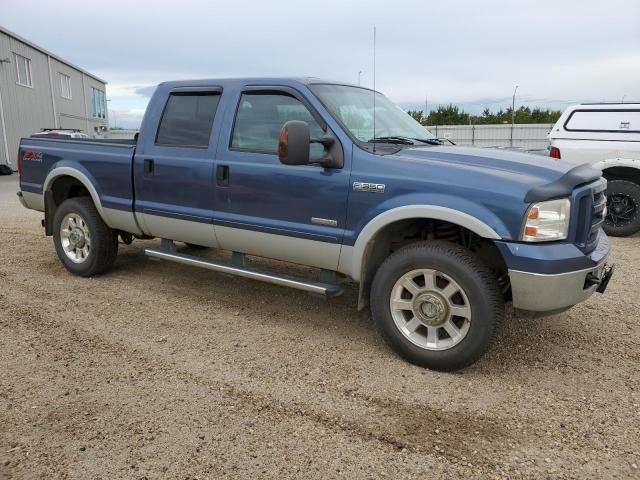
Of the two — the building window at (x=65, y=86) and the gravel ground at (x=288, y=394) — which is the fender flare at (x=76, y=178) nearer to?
the gravel ground at (x=288, y=394)

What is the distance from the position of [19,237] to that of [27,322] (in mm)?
4189

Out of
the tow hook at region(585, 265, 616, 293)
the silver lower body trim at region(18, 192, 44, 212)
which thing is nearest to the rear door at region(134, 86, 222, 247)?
the silver lower body trim at region(18, 192, 44, 212)

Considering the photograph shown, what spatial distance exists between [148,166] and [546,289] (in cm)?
355

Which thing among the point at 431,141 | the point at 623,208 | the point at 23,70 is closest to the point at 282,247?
the point at 431,141

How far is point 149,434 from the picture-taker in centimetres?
288

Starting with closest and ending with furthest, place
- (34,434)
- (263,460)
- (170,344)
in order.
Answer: (263,460), (34,434), (170,344)

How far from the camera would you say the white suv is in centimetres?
838

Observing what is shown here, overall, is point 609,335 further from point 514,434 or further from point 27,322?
point 27,322

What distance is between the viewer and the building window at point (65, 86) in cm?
3162

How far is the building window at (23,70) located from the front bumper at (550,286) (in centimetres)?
2771

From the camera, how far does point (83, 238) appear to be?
572cm

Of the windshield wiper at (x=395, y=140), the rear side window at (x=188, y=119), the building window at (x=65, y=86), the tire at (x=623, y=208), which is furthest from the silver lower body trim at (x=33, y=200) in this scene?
the building window at (x=65, y=86)

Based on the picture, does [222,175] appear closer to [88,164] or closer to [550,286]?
[88,164]

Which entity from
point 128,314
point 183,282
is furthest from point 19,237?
point 128,314
